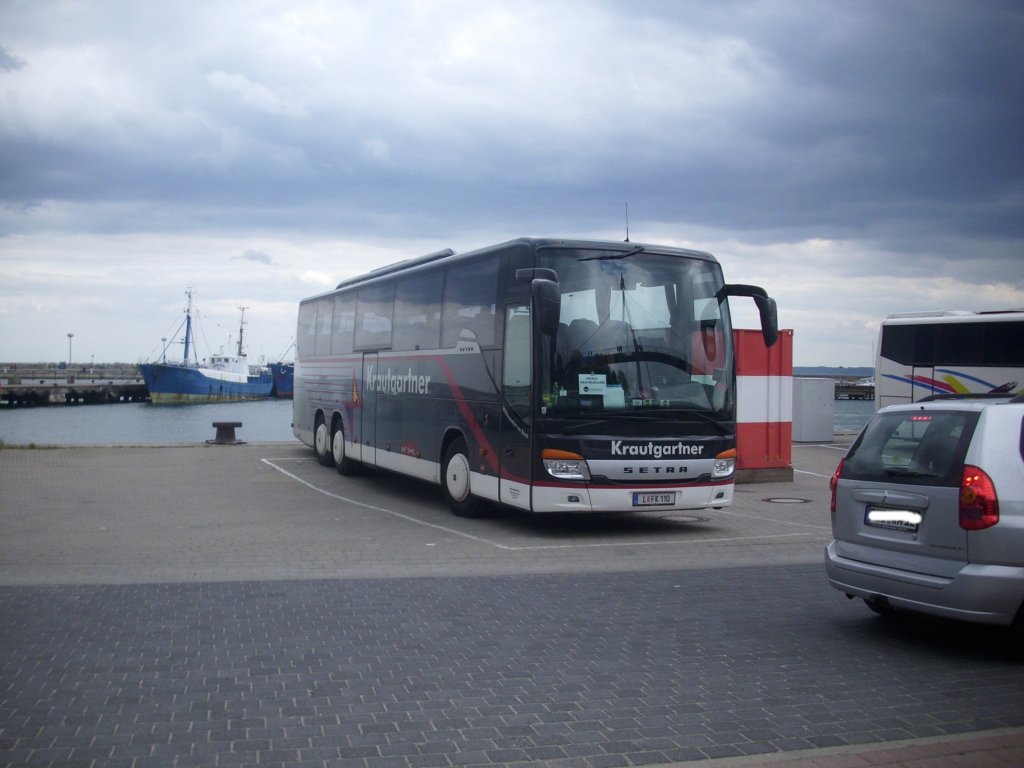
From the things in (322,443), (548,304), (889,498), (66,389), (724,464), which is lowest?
(66,389)

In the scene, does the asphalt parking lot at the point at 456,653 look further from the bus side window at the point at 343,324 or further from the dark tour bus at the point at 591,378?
the bus side window at the point at 343,324

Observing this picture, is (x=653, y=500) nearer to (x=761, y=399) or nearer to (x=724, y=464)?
(x=724, y=464)

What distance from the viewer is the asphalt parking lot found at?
5.24 meters

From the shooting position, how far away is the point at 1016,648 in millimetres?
7145

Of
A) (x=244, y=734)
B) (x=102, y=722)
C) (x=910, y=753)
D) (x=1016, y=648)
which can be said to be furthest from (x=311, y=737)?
(x=1016, y=648)

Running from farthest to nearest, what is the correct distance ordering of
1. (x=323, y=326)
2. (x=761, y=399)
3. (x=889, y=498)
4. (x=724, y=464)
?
(x=323, y=326) → (x=761, y=399) → (x=724, y=464) → (x=889, y=498)

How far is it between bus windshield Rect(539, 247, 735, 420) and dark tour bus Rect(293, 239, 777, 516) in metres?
0.02

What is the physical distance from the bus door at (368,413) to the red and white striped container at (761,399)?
21.4 ft

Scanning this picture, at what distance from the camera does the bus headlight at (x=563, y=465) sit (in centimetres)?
1266

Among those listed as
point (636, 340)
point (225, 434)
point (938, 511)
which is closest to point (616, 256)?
point (636, 340)

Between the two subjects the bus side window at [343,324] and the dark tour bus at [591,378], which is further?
the bus side window at [343,324]

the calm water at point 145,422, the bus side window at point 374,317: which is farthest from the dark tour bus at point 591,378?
the calm water at point 145,422

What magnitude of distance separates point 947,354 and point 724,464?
1533 cm

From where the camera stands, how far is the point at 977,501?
6.71 m
